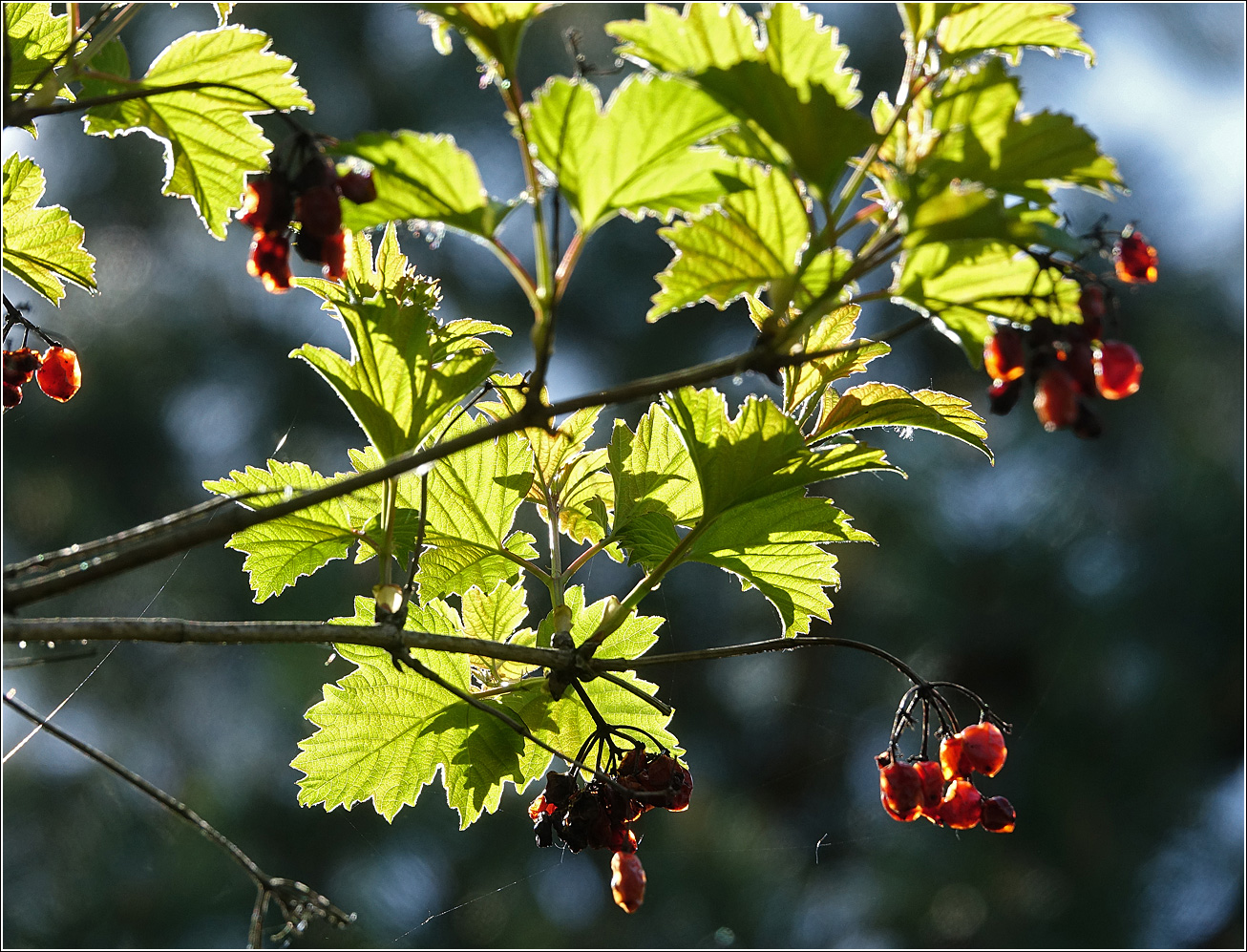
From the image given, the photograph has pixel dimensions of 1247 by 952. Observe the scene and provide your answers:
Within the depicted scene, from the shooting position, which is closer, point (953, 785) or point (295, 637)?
point (295, 637)

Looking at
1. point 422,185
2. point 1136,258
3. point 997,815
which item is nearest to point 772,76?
point 422,185

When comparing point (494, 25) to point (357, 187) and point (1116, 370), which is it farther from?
point (1116, 370)

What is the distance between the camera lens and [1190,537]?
126 inches

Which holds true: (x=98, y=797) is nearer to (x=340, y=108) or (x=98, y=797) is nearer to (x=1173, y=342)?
(x=340, y=108)

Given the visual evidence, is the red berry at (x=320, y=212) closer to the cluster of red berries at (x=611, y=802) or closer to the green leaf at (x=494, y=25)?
the green leaf at (x=494, y=25)

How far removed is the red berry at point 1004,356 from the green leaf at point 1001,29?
121 millimetres

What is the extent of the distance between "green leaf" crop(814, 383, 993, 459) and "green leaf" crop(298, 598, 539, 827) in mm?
264

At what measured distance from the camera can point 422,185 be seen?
0.42 meters

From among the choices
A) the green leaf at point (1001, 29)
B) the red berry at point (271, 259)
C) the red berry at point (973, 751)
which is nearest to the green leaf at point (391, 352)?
the red berry at point (271, 259)

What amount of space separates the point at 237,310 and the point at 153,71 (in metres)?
3.46

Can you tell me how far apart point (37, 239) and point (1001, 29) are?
19.4 inches

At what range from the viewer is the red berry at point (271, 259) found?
1.56 feet

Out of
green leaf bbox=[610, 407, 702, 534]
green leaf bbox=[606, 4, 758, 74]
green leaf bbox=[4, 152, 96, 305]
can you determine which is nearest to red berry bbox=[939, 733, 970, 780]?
green leaf bbox=[610, 407, 702, 534]

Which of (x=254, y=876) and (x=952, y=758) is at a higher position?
(x=254, y=876)
